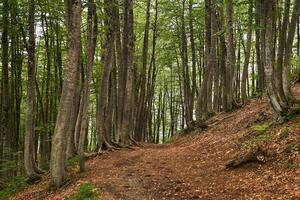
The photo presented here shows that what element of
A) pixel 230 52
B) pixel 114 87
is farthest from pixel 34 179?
pixel 230 52

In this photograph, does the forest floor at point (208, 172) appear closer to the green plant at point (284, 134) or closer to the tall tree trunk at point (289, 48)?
the green plant at point (284, 134)

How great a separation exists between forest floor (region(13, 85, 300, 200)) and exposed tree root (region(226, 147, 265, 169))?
131 millimetres

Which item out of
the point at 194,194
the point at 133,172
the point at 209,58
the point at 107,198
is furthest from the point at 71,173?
the point at 209,58

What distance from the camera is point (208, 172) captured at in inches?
402

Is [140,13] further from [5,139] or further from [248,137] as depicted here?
[248,137]

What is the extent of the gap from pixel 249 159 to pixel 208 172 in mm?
1288

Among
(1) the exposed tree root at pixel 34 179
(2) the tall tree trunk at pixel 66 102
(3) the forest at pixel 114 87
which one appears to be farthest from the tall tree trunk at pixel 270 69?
(1) the exposed tree root at pixel 34 179

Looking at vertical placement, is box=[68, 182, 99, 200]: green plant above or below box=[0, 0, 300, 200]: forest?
below

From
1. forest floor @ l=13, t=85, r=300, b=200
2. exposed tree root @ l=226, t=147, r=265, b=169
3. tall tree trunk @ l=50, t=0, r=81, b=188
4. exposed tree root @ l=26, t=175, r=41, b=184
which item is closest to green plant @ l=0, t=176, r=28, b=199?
exposed tree root @ l=26, t=175, r=41, b=184

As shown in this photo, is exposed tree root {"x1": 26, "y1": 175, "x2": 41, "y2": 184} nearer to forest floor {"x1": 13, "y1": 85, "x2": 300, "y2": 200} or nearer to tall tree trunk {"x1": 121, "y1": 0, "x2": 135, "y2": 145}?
forest floor {"x1": 13, "y1": 85, "x2": 300, "y2": 200}

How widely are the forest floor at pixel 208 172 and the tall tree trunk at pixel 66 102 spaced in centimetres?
62

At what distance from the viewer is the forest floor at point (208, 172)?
8.01 m

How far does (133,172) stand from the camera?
1155 centimetres

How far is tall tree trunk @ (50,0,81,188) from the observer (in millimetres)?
10469
